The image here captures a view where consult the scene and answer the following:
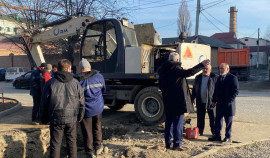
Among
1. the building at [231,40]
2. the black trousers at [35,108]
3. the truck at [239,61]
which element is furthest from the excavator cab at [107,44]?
the building at [231,40]

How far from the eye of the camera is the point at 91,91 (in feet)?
15.8

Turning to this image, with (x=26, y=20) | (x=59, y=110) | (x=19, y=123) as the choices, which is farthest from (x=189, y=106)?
(x=26, y=20)

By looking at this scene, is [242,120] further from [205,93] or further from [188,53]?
[188,53]

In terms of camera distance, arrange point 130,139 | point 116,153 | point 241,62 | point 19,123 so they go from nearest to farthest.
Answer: point 116,153 → point 130,139 → point 19,123 → point 241,62

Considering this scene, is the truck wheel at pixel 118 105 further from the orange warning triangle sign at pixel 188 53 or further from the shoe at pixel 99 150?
the shoe at pixel 99 150

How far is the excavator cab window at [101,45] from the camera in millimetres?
7496

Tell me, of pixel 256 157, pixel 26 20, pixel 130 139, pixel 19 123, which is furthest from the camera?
pixel 26 20

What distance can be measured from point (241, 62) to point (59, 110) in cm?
2300

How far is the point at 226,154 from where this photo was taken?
179 inches

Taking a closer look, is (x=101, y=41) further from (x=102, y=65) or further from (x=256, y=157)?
(x=256, y=157)

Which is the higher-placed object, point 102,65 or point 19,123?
point 102,65

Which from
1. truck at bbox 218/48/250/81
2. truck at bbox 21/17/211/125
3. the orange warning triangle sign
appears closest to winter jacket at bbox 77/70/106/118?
truck at bbox 21/17/211/125

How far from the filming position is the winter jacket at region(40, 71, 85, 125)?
4.03 m

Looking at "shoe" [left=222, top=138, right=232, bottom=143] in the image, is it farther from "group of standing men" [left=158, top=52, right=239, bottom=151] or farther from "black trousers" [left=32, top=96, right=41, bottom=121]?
"black trousers" [left=32, top=96, right=41, bottom=121]
